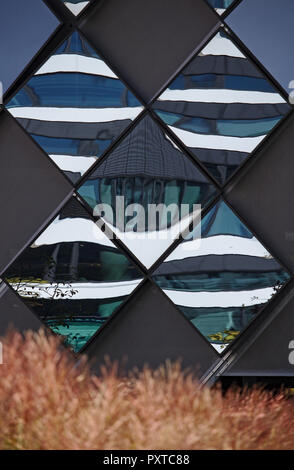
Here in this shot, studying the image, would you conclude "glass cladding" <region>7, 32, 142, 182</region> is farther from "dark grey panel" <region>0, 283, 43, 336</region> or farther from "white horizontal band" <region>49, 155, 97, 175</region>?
"dark grey panel" <region>0, 283, 43, 336</region>

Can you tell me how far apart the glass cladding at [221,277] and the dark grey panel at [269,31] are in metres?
0.94

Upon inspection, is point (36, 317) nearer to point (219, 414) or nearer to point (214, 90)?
point (219, 414)

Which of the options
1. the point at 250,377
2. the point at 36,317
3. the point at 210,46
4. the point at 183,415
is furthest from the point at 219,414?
the point at 210,46

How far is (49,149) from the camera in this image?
145 inches

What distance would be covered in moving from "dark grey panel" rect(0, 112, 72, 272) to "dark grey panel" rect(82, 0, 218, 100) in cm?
78

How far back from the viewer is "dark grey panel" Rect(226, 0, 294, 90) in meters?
3.63

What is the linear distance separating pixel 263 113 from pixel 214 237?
84 centimetres

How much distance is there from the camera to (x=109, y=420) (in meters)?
2.35

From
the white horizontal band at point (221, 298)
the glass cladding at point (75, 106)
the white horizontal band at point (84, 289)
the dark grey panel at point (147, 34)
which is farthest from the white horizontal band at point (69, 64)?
the white horizontal band at point (221, 298)

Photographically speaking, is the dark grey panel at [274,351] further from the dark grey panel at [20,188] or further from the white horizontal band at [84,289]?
the dark grey panel at [20,188]

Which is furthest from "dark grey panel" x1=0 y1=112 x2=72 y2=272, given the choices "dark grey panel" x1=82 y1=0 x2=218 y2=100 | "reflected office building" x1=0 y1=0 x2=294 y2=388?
"dark grey panel" x1=82 y1=0 x2=218 y2=100

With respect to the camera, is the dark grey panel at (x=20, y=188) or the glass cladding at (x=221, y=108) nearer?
the glass cladding at (x=221, y=108)

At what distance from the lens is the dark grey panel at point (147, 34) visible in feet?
12.0

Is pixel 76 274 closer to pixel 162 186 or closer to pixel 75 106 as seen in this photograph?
pixel 162 186
